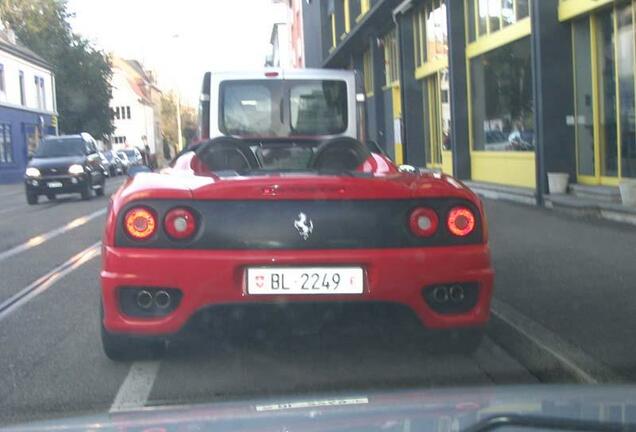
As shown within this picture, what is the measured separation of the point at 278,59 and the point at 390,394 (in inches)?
2845

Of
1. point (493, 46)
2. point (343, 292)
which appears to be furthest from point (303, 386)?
point (493, 46)

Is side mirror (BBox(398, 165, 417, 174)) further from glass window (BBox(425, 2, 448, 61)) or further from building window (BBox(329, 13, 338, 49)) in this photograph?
building window (BBox(329, 13, 338, 49))

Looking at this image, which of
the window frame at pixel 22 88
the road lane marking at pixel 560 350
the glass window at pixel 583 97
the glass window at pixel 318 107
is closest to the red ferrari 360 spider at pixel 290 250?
the road lane marking at pixel 560 350

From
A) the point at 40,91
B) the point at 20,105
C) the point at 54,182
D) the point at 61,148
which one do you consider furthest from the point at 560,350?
the point at 40,91

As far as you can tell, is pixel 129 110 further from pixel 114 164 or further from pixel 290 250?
pixel 290 250

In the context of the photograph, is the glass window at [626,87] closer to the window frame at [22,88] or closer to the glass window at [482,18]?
the glass window at [482,18]

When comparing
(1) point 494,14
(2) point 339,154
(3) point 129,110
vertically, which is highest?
(3) point 129,110

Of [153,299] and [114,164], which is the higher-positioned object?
[114,164]

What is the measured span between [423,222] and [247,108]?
4.37 meters

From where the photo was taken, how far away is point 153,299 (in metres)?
4.68

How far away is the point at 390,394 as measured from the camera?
321 centimetres

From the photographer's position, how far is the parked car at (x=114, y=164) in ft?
143

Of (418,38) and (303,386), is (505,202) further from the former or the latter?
(303,386)

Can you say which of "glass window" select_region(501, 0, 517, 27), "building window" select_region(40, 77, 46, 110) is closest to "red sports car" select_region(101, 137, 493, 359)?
"glass window" select_region(501, 0, 517, 27)
